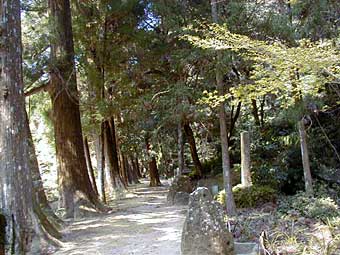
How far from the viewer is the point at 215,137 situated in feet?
51.3

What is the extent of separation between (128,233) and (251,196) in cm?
318

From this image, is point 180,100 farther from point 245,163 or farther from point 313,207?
point 313,207

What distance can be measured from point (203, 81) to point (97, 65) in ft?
12.1

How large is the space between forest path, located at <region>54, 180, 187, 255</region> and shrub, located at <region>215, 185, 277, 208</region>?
136 cm

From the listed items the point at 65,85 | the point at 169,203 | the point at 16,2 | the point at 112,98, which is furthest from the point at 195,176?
the point at 16,2

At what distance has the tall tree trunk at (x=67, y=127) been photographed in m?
9.34

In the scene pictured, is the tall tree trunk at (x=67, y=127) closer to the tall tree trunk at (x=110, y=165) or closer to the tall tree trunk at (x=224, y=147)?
the tall tree trunk at (x=224, y=147)

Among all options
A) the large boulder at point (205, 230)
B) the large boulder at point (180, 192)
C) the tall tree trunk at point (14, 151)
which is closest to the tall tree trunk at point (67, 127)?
the large boulder at point (180, 192)

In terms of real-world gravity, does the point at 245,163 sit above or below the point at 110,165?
below

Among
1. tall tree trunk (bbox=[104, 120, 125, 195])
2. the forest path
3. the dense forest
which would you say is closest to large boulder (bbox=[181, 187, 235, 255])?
the dense forest

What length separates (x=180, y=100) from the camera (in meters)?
8.98

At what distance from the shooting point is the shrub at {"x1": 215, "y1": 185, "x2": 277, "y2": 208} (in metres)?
8.66

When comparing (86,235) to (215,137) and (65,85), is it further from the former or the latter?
(215,137)

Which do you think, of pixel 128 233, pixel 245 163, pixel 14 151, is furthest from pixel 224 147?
pixel 14 151
